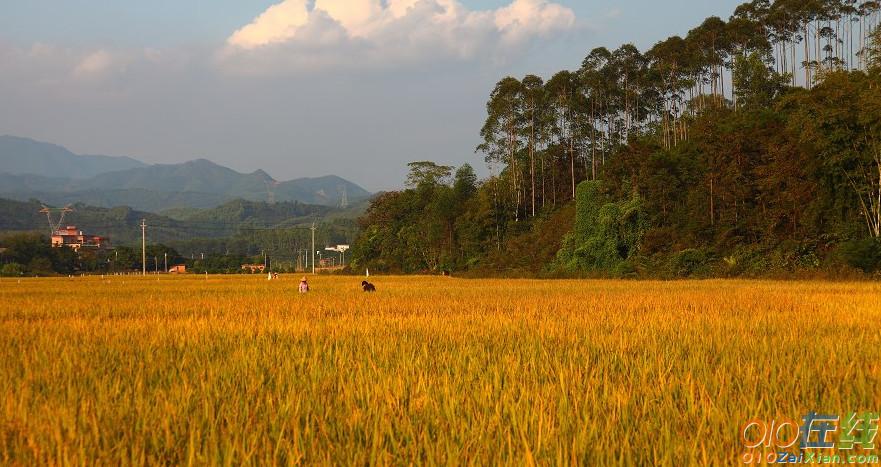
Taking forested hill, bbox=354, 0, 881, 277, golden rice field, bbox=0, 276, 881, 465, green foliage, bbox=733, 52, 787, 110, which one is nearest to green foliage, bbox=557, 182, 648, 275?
forested hill, bbox=354, 0, 881, 277

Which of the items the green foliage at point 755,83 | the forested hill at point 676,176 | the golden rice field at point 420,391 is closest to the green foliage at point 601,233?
the forested hill at point 676,176

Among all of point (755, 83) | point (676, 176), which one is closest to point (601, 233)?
point (676, 176)

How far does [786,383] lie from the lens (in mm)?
4078

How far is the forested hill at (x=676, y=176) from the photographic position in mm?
25938

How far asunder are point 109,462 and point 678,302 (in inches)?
490

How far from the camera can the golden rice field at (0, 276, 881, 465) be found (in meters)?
2.69

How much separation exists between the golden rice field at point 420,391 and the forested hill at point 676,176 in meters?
21.4

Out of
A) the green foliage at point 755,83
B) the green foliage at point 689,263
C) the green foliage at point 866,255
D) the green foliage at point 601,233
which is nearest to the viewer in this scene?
the green foliage at point 866,255

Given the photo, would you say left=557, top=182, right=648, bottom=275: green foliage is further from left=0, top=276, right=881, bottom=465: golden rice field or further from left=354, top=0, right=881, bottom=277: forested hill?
left=0, top=276, right=881, bottom=465: golden rice field

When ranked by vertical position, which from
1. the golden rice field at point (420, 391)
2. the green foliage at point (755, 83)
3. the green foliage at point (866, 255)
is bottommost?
the golden rice field at point (420, 391)

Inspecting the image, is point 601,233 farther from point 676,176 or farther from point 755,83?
point 755,83

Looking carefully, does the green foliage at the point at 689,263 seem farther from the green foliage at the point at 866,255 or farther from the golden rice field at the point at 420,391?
the golden rice field at the point at 420,391

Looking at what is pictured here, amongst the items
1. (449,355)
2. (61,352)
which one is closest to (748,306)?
(449,355)

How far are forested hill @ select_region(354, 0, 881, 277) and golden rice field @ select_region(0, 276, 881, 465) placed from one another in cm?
2144
